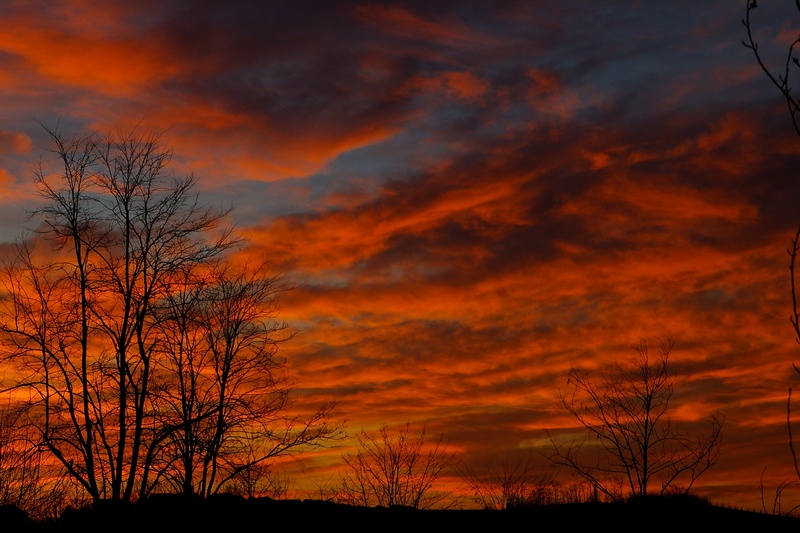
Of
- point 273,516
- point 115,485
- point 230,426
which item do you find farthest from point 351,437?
point 273,516

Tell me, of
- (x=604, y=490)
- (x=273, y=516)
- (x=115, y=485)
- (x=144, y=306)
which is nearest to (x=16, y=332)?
(x=144, y=306)

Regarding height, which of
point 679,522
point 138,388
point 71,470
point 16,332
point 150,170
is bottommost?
point 679,522

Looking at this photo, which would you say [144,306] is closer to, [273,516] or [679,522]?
[273,516]

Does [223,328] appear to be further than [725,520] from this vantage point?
Yes

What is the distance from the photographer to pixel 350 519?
13.2 m

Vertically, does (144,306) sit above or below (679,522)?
above

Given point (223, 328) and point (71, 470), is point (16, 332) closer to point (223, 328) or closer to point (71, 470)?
point (71, 470)

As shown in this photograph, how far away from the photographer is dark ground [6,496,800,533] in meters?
12.7

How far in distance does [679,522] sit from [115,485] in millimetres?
16603

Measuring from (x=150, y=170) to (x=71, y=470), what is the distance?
9.26 m

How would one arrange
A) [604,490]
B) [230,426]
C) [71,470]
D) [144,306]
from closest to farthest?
[604,490]
[71,470]
[144,306]
[230,426]

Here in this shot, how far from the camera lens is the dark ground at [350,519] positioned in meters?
12.7

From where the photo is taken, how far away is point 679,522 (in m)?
13.2

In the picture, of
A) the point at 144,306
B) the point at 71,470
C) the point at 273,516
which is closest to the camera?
the point at 273,516
